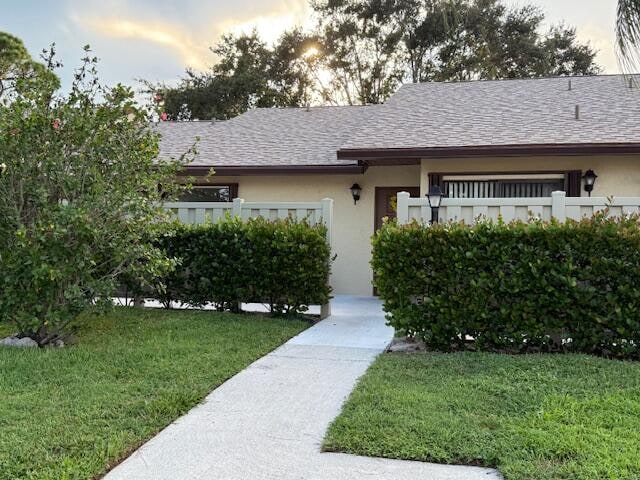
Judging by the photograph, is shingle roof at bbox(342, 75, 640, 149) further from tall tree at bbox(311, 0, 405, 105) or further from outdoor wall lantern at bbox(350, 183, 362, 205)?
tall tree at bbox(311, 0, 405, 105)

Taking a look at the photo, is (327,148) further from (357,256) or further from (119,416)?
(119,416)

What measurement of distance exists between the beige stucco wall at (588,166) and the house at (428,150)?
0.05 feet

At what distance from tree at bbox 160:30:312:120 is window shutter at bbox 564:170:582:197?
→ 789 inches

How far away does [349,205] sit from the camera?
10.6 meters

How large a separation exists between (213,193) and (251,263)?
4.58 meters

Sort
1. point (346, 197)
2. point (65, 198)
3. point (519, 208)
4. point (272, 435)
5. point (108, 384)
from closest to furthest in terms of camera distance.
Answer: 1. point (272, 435)
2. point (108, 384)
3. point (65, 198)
4. point (519, 208)
5. point (346, 197)

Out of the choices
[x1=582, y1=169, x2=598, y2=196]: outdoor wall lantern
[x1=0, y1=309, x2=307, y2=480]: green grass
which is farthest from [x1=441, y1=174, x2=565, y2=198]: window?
[x1=0, y1=309, x2=307, y2=480]: green grass

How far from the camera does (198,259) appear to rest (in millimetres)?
7629

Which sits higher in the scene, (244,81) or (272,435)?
(244,81)

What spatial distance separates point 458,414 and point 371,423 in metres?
0.64

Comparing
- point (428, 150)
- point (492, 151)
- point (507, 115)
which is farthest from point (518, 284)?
point (507, 115)

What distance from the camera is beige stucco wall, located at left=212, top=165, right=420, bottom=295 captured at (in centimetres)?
1045

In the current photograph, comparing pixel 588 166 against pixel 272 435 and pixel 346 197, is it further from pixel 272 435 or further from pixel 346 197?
pixel 272 435

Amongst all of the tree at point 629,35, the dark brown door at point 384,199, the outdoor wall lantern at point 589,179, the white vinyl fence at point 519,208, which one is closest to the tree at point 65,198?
the white vinyl fence at point 519,208
